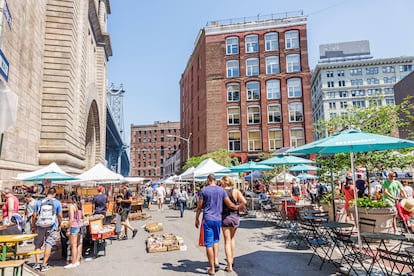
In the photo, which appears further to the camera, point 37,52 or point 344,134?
point 37,52

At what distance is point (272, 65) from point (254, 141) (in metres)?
12.2

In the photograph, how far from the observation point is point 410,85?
48594 mm

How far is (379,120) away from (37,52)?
1932 cm


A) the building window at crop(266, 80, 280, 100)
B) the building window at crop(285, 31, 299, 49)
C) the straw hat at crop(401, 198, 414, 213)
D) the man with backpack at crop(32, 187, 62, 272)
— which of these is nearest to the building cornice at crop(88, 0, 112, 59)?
the building window at crop(266, 80, 280, 100)

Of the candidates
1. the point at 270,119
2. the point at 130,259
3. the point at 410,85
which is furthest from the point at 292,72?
the point at 130,259

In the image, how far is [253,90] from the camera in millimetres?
46000

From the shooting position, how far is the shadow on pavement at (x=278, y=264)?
629 cm

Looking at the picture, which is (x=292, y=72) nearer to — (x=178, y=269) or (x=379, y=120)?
(x=379, y=120)

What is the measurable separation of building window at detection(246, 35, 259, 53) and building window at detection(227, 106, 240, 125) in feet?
30.8

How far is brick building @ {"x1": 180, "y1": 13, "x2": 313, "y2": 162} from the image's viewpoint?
44.4 metres

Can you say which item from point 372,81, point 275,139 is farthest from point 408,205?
point 372,81

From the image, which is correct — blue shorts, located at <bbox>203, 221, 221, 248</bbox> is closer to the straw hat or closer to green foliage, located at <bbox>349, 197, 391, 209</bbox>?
green foliage, located at <bbox>349, 197, 391, 209</bbox>

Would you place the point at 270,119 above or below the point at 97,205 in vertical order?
above

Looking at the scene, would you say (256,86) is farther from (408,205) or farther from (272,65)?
(408,205)
